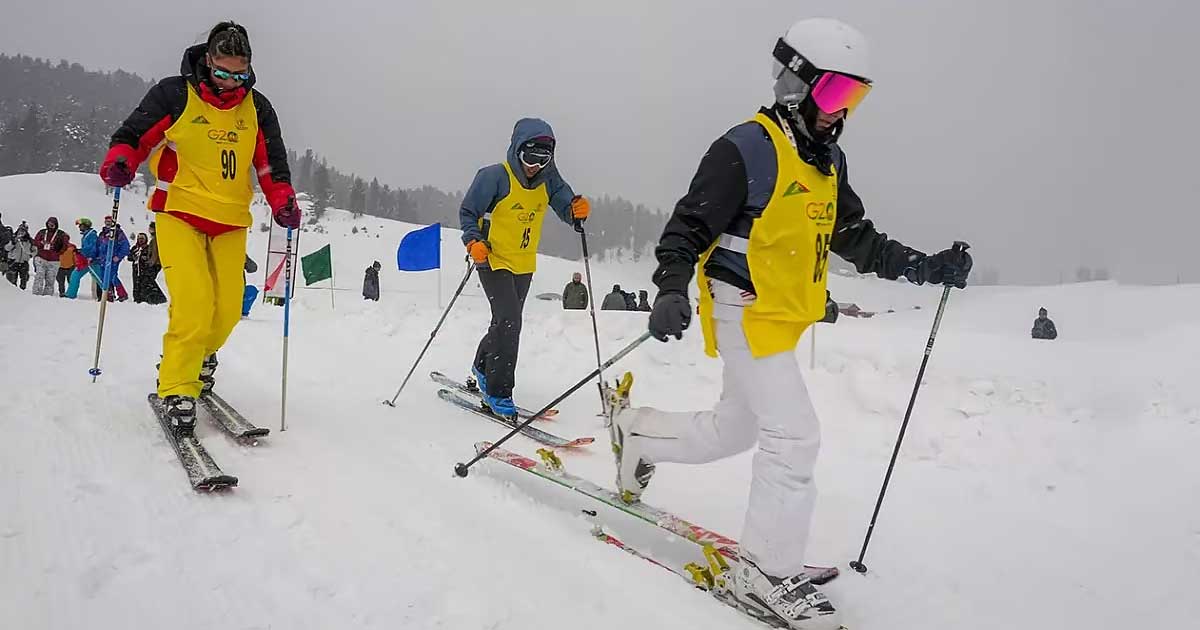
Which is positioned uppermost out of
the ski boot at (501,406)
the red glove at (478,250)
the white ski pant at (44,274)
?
the red glove at (478,250)

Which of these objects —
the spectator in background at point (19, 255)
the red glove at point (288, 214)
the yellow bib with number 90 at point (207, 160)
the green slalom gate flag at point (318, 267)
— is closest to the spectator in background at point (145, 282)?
the spectator in background at point (19, 255)

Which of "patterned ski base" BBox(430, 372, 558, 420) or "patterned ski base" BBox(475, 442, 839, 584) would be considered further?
"patterned ski base" BBox(430, 372, 558, 420)

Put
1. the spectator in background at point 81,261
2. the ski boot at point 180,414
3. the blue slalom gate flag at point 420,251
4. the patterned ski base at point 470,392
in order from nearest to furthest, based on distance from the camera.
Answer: the ski boot at point 180,414 < the patterned ski base at point 470,392 < the blue slalom gate flag at point 420,251 < the spectator in background at point 81,261

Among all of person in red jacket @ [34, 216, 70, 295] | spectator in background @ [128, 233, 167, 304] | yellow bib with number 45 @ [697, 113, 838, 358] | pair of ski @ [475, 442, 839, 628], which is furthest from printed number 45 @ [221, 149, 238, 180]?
person in red jacket @ [34, 216, 70, 295]

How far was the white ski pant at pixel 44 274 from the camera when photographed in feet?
49.6

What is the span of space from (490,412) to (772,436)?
3427mm

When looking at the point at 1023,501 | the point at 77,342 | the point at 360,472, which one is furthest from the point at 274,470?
the point at 77,342

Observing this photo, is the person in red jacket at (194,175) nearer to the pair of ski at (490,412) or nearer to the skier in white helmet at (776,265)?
the pair of ski at (490,412)

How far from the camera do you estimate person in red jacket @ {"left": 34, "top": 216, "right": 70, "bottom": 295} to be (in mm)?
15102

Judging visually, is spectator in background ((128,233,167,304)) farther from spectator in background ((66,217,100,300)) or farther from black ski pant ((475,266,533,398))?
black ski pant ((475,266,533,398))

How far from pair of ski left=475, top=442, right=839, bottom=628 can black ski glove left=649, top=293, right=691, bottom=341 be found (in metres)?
1.02

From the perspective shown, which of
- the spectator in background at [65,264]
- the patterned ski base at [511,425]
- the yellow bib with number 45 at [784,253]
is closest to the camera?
the yellow bib with number 45 at [784,253]

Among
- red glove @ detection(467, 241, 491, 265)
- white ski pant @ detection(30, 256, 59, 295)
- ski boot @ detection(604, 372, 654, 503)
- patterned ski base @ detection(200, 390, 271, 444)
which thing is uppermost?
red glove @ detection(467, 241, 491, 265)

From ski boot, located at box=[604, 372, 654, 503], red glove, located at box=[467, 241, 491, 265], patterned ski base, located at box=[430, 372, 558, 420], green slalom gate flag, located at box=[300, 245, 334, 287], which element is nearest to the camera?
ski boot, located at box=[604, 372, 654, 503]
